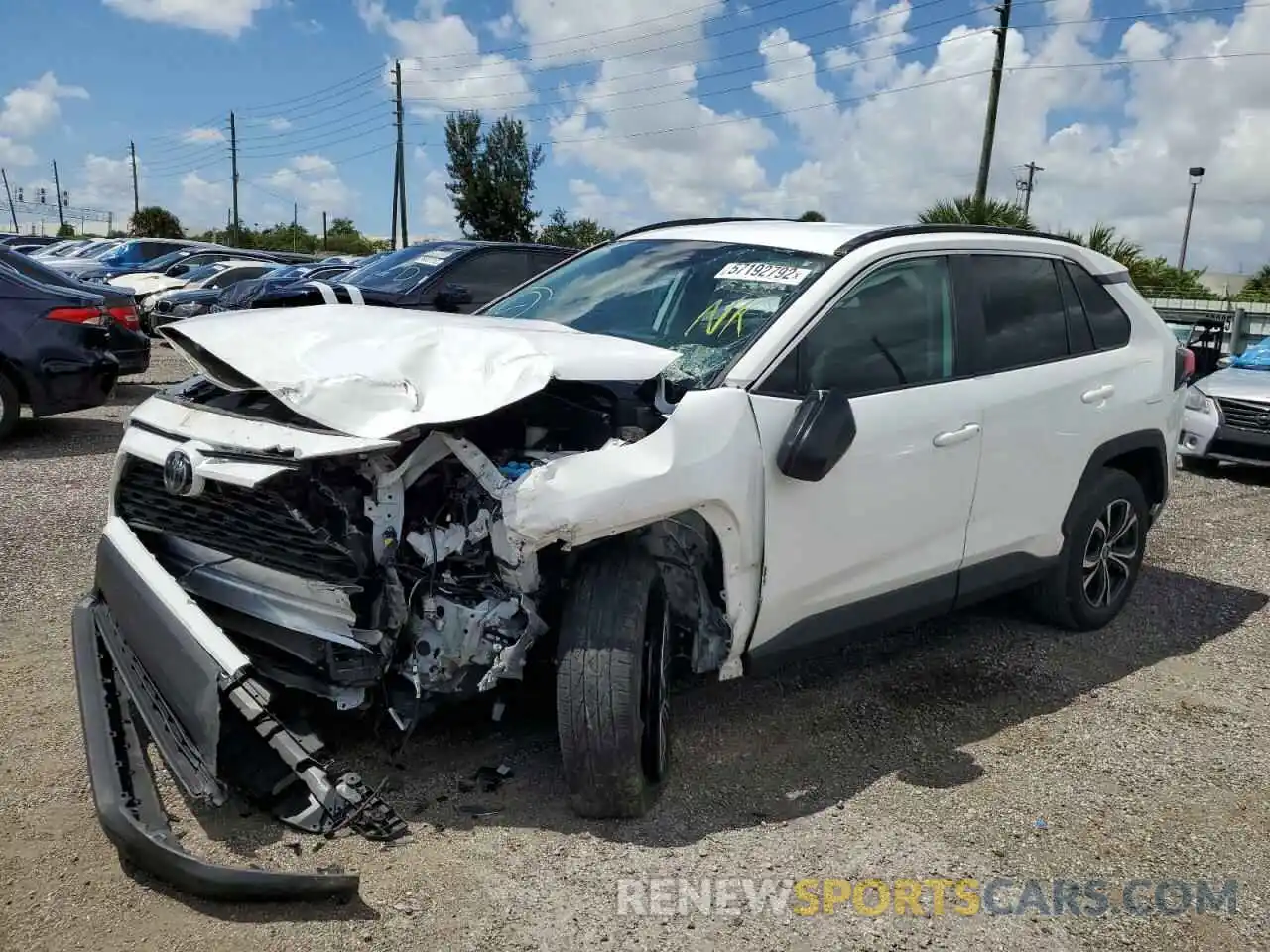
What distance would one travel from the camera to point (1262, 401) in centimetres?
912

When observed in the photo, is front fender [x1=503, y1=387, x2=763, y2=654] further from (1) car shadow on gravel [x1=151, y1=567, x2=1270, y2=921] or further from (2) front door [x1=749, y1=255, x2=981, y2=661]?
(1) car shadow on gravel [x1=151, y1=567, x2=1270, y2=921]

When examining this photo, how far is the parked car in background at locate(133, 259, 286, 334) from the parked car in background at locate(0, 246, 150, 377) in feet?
25.5

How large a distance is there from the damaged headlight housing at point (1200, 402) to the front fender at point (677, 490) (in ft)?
24.5

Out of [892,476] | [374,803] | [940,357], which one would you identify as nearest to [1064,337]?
[940,357]

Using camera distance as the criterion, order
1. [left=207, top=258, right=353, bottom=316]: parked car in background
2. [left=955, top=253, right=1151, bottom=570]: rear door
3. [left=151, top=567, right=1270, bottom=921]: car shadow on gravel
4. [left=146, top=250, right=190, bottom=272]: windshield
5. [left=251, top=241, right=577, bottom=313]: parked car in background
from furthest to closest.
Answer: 1. [left=146, top=250, right=190, bottom=272]: windshield
2. [left=207, top=258, right=353, bottom=316]: parked car in background
3. [left=251, top=241, right=577, bottom=313]: parked car in background
4. [left=955, top=253, right=1151, bottom=570]: rear door
5. [left=151, top=567, right=1270, bottom=921]: car shadow on gravel

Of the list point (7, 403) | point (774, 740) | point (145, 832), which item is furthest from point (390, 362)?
point (7, 403)

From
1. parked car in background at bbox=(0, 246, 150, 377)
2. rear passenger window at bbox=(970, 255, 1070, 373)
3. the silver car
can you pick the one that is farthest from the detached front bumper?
the silver car

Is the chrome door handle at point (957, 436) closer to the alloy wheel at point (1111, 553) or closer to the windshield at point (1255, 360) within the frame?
the alloy wheel at point (1111, 553)

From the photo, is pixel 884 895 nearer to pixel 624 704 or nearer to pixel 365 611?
pixel 624 704

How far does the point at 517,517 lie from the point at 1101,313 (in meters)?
3.32

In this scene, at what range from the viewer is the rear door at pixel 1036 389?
427 cm

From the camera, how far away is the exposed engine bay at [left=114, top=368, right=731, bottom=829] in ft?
10.2

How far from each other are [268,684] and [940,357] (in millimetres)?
2645

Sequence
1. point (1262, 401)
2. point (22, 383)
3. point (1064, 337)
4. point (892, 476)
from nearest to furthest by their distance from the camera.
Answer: point (892, 476) < point (1064, 337) < point (22, 383) < point (1262, 401)
